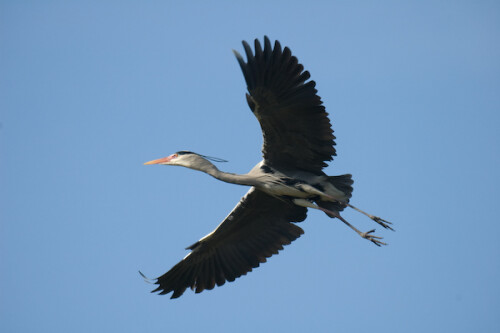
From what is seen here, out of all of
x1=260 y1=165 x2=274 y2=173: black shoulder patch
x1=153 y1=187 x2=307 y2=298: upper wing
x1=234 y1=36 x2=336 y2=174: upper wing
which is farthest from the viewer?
x1=153 y1=187 x2=307 y2=298: upper wing

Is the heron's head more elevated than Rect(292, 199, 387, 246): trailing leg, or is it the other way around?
the heron's head

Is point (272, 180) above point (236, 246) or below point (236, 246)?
above

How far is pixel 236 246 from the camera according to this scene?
1230 cm

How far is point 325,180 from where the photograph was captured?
11.3 metres

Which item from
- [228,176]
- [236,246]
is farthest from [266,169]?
[236,246]

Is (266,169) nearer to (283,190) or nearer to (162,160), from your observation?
(283,190)

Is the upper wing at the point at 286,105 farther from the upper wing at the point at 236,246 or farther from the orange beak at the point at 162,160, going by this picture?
the orange beak at the point at 162,160

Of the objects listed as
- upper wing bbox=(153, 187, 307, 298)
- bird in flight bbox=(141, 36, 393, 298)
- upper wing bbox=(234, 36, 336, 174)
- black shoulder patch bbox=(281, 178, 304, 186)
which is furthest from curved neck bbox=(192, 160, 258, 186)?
upper wing bbox=(153, 187, 307, 298)

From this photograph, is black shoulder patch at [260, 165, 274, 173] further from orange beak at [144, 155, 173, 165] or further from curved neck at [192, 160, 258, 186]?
orange beak at [144, 155, 173, 165]

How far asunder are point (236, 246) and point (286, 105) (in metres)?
3.03

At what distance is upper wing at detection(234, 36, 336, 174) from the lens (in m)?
10.4

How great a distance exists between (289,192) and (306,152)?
2.34 feet

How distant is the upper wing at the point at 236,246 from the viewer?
12031mm

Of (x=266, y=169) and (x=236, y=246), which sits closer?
(x=266, y=169)
